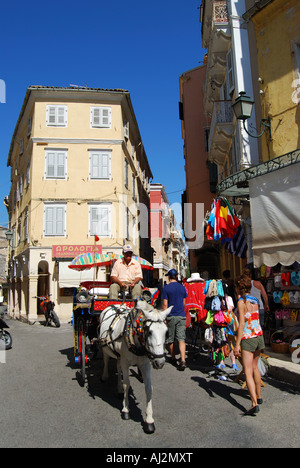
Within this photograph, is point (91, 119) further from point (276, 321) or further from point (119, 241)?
point (276, 321)

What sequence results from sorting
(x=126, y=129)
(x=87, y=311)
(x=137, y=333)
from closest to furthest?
1. (x=137, y=333)
2. (x=87, y=311)
3. (x=126, y=129)

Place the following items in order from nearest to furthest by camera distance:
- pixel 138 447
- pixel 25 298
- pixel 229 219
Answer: pixel 138 447 < pixel 229 219 < pixel 25 298

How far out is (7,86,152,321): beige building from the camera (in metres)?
21.5

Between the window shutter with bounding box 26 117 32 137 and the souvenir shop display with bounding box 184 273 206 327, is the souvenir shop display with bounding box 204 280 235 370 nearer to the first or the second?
the souvenir shop display with bounding box 184 273 206 327

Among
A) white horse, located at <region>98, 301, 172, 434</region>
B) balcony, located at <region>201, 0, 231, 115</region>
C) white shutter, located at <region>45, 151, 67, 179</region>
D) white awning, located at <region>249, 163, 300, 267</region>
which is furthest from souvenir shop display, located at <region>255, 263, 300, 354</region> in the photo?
white shutter, located at <region>45, 151, 67, 179</region>

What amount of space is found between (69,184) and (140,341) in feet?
62.3

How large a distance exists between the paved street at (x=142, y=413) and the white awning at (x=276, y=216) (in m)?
2.43

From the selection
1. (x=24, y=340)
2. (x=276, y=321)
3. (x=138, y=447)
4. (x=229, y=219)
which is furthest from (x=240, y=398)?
(x=24, y=340)

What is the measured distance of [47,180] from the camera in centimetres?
2234

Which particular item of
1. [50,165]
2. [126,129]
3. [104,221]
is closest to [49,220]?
[104,221]

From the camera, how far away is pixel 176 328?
309 inches

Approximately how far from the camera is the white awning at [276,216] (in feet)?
23.6

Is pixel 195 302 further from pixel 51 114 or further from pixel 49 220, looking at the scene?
pixel 51 114

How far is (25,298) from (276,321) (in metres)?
19.8
